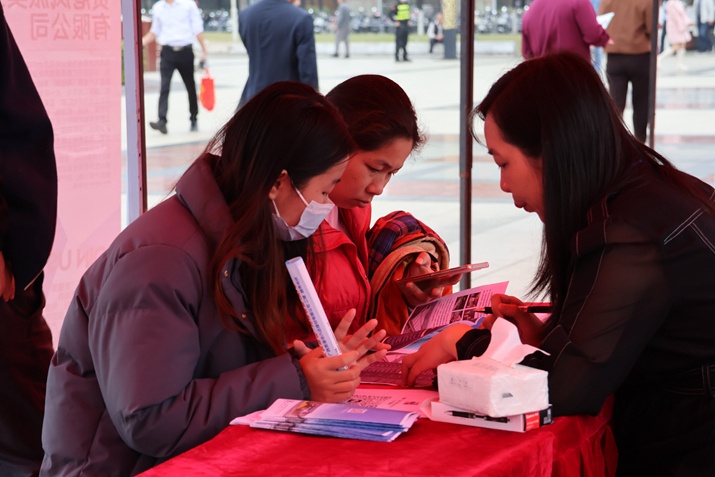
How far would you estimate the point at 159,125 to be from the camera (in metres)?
5.07

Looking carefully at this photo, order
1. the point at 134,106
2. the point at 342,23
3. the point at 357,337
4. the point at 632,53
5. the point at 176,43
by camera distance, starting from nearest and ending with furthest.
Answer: the point at 357,337 < the point at 134,106 < the point at 176,43 < the point at 632,53 < the point at 342,23

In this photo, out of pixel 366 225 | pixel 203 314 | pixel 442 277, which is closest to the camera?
pixel 203 314

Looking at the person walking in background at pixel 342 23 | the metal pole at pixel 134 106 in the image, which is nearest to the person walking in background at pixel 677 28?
the person walking in background at pixel 342 23

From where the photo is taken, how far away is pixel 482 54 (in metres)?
5.19

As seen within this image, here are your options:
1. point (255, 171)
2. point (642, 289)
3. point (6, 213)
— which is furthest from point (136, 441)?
point (642, 289)

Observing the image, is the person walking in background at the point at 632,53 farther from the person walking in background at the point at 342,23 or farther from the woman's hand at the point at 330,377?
the woman's hand at the point at 330,377

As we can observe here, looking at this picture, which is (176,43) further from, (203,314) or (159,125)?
(203,314)

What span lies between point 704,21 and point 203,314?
471 cm

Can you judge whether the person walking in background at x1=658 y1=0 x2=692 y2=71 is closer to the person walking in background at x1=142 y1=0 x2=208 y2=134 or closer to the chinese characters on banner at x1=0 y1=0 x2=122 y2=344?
the person walking in background at x1=142 y1=0 x2=208 y2=134

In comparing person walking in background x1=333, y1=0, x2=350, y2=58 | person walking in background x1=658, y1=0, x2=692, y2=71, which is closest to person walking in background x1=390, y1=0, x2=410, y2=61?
person walking in background x1=333, y1=0, x2=350, y2=58

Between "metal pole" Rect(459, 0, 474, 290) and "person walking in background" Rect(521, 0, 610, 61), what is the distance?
912mm

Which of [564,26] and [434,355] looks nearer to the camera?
[434,355]

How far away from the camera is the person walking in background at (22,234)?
2.06m

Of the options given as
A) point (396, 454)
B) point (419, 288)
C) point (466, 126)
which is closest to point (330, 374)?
point (396, 454)
